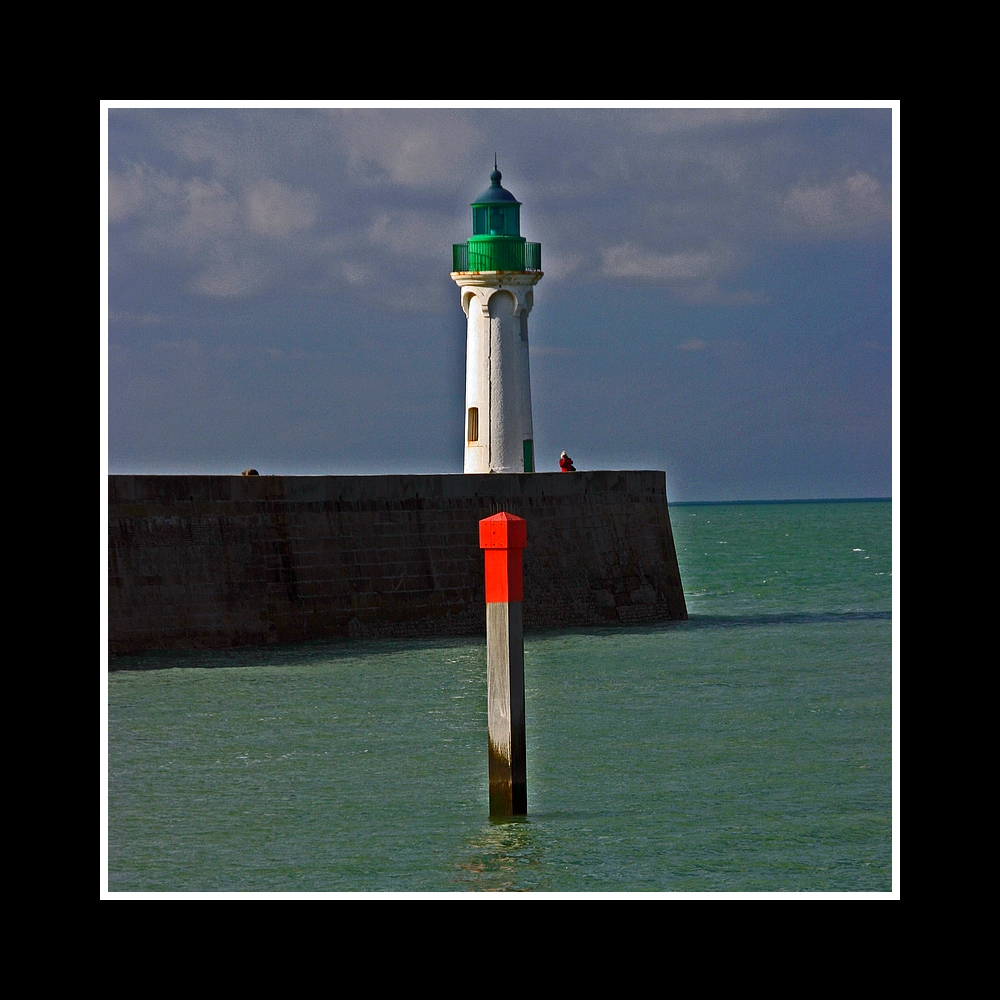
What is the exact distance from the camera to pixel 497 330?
1009 inches

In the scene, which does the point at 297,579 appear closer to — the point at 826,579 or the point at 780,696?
the point at 780,696

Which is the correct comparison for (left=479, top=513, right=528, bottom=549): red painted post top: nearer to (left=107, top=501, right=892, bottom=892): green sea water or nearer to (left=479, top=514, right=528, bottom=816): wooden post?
(left=479, top=514, right=528, bottom=816): wooden post

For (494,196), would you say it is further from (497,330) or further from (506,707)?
(506,707)

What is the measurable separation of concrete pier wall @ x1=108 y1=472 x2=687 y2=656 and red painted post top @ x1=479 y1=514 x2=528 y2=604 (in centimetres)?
1068

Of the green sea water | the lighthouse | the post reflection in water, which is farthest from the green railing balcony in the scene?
the post reflection in water

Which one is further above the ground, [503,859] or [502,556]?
[502,556]

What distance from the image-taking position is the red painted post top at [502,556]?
29.4 feet

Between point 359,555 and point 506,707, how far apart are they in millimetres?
12447

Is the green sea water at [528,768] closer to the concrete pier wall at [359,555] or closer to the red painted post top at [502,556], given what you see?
the concrete pier wall at [359,555]

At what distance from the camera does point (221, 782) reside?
39.5 ft

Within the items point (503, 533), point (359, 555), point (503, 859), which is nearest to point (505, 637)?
point (503, 533)

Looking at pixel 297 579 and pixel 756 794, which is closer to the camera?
pixel 756 794
